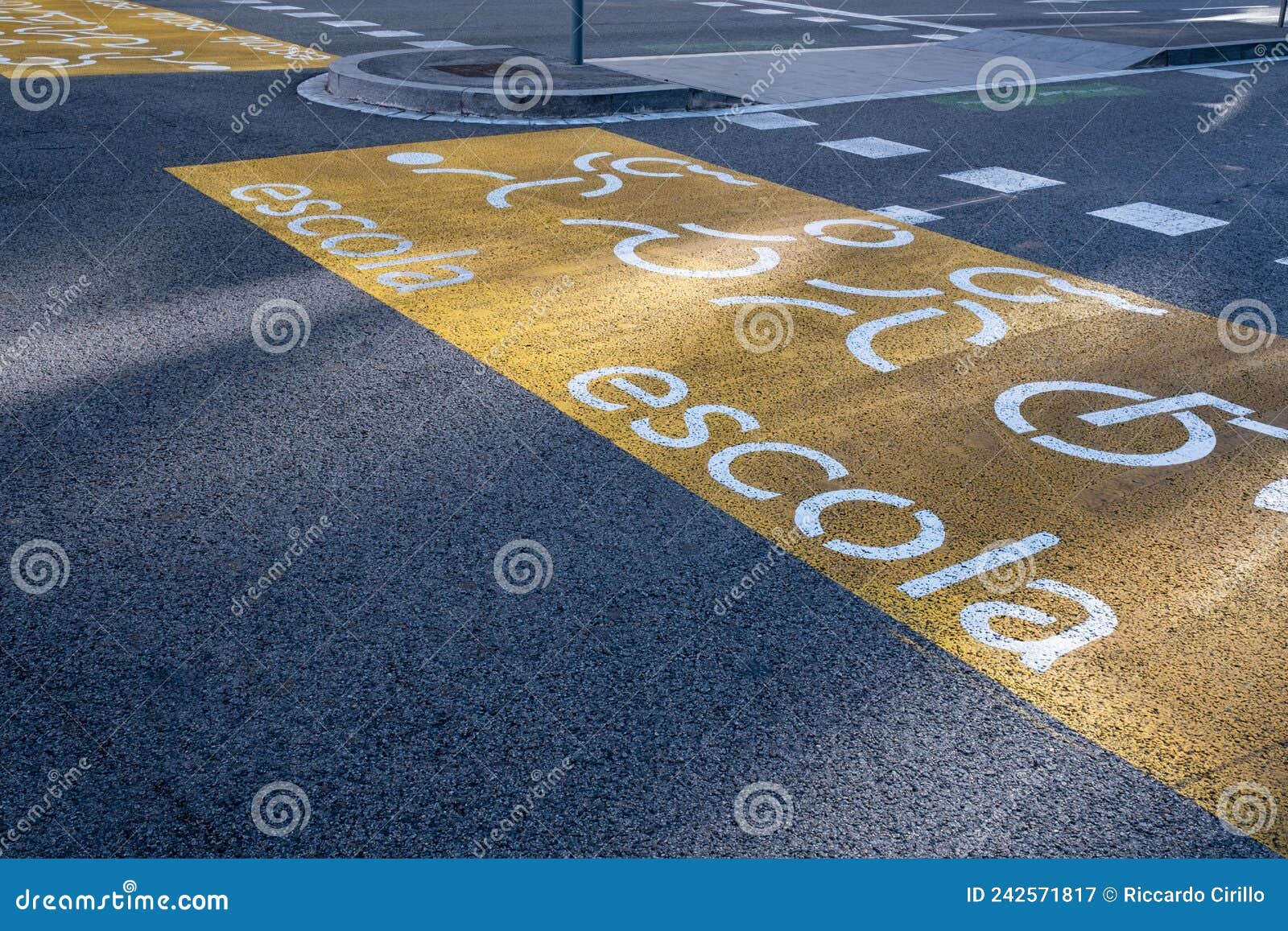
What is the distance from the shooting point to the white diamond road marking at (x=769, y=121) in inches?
400

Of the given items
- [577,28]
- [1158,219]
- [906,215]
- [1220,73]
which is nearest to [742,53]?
[577,28]

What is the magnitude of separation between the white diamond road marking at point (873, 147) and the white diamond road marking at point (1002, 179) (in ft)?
2.20

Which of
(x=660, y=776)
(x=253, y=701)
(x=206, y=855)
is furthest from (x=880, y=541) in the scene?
(x=206, y=855)

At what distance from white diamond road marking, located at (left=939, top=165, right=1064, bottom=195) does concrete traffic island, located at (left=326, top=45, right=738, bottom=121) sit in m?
2.94

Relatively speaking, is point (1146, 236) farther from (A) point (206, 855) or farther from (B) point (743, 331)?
(A) point (206, 855)

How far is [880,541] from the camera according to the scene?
3869 mm

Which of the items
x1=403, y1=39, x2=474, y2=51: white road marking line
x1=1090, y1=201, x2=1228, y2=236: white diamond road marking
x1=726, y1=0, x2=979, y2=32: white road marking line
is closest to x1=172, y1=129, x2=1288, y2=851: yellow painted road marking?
x1=1090, y1=201, x2=1228, y2=236: white diamond road marking

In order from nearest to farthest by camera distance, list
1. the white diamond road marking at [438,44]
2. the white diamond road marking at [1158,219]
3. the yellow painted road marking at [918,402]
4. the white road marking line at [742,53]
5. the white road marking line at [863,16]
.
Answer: the yellow painted road marking at [918,402] → the white diamond road marking at [1158,219] → the white road marking line at [742,53] → the white diamond road marking at [438,44] → the white road marking line at [863,16]

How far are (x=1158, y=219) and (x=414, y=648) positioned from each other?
6.16 meters

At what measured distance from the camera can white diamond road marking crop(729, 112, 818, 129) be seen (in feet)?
33.3

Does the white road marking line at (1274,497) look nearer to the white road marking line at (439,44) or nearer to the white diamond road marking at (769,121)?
the white diamond road marking at (769,121)

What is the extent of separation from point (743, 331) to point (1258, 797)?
128 inches

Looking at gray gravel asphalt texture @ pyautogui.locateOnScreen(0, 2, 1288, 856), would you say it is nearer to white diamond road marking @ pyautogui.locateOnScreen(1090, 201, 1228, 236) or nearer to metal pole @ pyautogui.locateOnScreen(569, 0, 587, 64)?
white diamond road marking @ pyautogui.locateOnScreen(1090, 201, 1228, 236)

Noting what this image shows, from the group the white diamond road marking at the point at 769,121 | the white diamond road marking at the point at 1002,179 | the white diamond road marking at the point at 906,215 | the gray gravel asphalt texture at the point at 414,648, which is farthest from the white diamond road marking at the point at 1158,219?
the gray gravel asphalt texture at the point at 414,648
